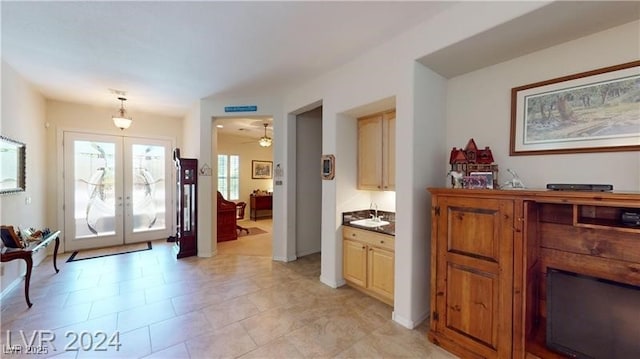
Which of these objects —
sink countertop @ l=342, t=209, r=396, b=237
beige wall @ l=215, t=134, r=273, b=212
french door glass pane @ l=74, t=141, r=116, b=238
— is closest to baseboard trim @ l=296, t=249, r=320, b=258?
sink countertop @ l=342, t=209, r=396, b=237

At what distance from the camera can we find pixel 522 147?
95.4 inches

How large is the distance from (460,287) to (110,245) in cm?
636

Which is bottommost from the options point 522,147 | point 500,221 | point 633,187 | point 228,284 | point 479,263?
point 228,284

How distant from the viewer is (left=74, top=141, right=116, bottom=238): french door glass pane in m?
5.23

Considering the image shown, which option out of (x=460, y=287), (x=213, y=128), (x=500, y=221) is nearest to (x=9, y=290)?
(x=213, y=128)

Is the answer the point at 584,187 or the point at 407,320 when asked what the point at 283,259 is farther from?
the point at 584,187

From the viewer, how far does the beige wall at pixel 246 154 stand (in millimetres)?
8570

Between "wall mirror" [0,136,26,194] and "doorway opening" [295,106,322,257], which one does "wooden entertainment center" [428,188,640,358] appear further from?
"wall mirror" [0,136,26,194]

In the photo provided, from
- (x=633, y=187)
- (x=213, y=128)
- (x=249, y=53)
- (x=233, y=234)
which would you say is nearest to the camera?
(x=633, y=187)

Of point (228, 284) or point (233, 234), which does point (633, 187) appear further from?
point (233, 234)

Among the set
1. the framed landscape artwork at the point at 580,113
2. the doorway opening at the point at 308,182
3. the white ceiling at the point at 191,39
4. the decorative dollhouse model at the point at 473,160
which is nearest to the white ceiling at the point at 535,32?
the framed landscape artwork at the point at 580,113

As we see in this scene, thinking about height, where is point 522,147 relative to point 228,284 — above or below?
above

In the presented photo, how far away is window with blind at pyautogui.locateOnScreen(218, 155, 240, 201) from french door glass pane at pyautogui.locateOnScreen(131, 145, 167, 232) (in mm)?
2408

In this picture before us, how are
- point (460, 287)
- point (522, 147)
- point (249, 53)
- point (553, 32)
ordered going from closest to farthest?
point (553, 32) < point (460, 287) < point (522, 147) < point (249, 53)
